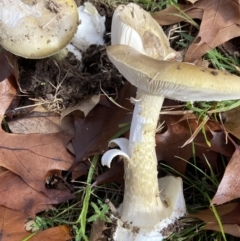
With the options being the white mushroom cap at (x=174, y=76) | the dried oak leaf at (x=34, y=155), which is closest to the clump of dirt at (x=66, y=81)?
the dried oak leaf at (x=34, y=155)

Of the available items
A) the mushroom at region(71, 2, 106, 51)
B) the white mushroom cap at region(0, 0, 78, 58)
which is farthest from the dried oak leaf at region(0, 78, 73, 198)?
the mushroom at region(71, 2, 106, 51)

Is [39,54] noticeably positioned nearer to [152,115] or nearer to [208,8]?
[152,115]

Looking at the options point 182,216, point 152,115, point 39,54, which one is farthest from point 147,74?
point 182,216

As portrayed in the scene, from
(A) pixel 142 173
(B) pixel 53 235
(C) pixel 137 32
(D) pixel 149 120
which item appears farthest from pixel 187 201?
(C) pixel 137 32

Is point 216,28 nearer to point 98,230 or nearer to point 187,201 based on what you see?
point 187,201

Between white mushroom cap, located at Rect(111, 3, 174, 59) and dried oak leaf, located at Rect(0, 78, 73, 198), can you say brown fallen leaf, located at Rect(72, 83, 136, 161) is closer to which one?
dried oak leaf, located at Rect(0, 78, 73, 198)

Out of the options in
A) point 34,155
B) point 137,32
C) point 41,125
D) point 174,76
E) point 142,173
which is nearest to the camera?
point 174,76

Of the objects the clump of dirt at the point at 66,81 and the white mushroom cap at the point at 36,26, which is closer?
the white mushroom cap at the point at 36,26

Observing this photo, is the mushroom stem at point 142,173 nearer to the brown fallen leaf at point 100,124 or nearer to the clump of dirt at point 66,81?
the brown fallen leaf at point 100,124
